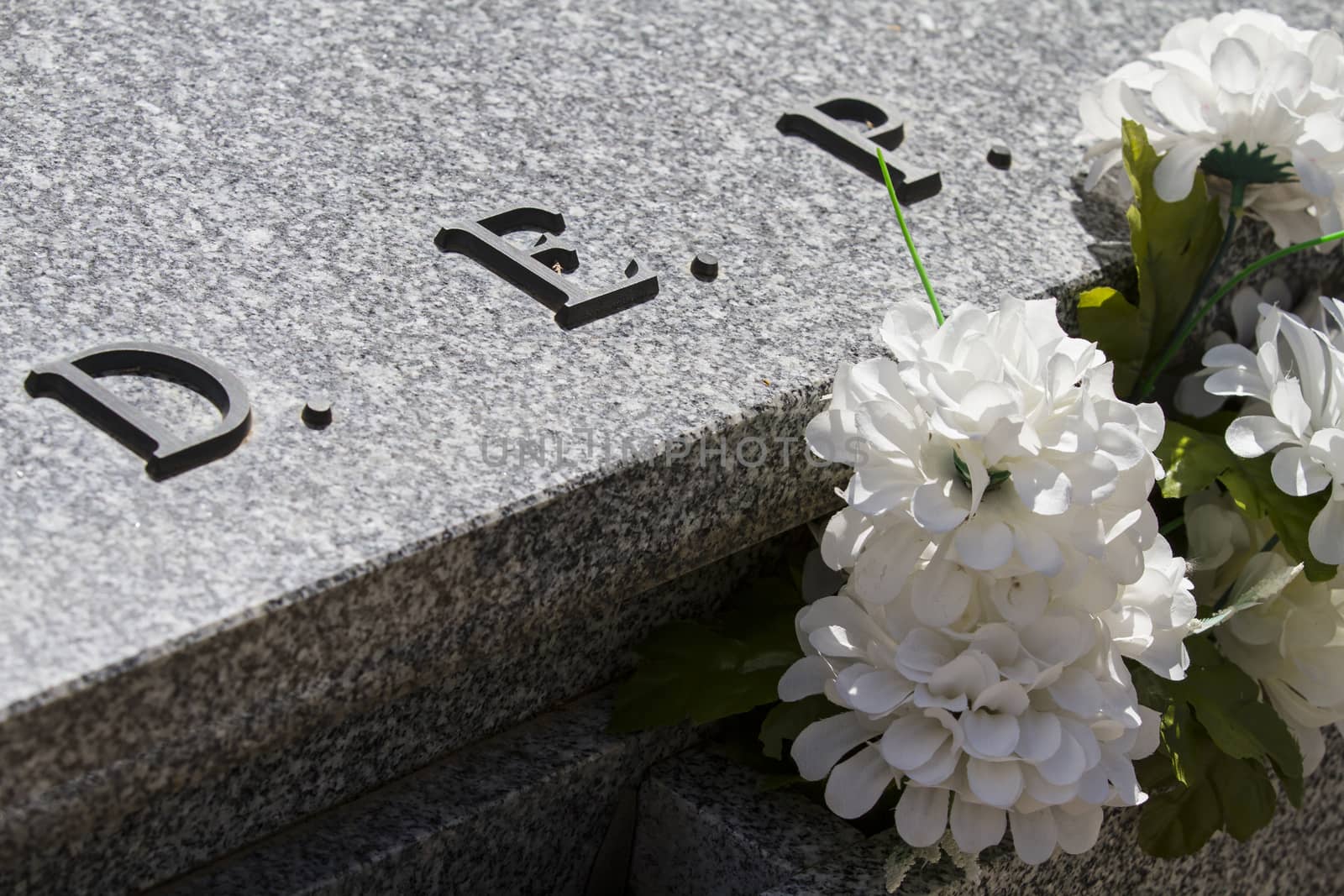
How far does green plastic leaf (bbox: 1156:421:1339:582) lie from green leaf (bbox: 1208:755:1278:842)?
241 mm

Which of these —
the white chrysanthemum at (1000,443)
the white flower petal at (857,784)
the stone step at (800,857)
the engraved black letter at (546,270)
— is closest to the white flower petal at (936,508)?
the white chrysanthemum at (1000,443)

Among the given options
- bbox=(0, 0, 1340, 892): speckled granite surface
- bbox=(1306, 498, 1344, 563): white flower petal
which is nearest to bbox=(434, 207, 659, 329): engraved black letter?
bbox=(0, 0, 1340, 892): speckled granite surface

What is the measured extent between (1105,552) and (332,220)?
3.14ft

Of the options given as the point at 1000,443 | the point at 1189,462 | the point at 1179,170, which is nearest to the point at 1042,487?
the point at 1000,443

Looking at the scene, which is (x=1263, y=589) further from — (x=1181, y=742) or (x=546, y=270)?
(x=546, y=270)

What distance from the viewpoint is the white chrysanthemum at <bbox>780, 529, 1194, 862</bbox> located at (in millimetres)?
1402

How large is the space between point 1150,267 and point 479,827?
1.09 metres

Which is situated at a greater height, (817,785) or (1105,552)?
(1105,552)

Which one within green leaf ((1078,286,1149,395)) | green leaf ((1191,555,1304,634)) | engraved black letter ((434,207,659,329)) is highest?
engraved black letter ((434,207,659,329))

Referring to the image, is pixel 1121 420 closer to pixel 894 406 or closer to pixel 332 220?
pixel 894 406

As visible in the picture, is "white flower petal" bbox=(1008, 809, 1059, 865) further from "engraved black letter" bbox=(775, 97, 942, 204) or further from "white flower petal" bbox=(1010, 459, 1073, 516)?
"engraved black letter" bbox=(775, 97, 942, 204)

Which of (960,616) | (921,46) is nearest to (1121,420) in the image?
(960,616)

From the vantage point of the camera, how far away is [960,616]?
147cm

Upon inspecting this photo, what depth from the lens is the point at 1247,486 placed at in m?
1.73
